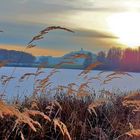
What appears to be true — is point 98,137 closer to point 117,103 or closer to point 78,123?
point 78,123

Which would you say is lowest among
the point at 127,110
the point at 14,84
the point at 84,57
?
the point at 127,110

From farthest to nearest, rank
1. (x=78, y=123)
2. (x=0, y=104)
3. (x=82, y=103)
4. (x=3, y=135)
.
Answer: (x=82, y=103) < (x=78, y=123) < (x=3, y=135) < (x=0, y=104)

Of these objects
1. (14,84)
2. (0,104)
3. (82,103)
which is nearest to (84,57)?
(14,84)

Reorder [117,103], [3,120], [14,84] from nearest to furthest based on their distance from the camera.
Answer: [3,120], [14,84], [117,103]

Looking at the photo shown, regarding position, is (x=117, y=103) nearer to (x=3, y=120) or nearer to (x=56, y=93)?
(x=56, y=93)

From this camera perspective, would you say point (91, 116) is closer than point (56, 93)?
Yes

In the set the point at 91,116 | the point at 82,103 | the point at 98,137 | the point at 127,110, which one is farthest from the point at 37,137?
the point at 127,110

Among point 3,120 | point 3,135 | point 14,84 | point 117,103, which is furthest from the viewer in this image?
point 117,103

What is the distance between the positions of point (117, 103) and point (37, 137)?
10.2ft

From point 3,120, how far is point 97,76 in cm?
103

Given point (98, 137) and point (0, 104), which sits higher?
point (0, 104)

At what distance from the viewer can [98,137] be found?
173 inches

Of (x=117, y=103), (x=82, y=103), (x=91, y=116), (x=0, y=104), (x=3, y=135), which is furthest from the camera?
(x=117, y=103)

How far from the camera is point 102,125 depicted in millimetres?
5285
